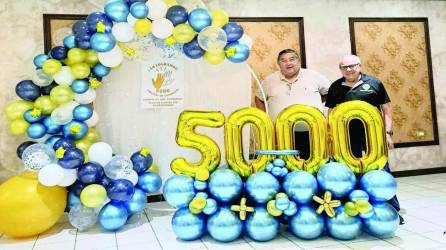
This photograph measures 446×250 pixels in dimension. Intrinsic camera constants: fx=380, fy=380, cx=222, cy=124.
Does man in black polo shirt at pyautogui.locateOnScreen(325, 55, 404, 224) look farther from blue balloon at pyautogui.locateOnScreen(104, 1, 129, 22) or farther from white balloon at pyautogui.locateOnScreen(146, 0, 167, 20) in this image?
blue balloon at pyautogui.locateOnScreen(104, 1, 129, 22)

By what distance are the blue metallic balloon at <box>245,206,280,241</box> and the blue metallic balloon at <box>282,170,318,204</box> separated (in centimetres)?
22

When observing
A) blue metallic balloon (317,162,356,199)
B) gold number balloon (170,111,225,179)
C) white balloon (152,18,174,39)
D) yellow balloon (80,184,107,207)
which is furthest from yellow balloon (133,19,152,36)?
blue metallic balloon (317,162,356,199)

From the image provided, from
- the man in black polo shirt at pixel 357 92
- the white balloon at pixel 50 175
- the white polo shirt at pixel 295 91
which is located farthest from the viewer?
the white polo shirt at pixel 295 91

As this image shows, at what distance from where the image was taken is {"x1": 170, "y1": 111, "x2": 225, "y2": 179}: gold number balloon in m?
2.86

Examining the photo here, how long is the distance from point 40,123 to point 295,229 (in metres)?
2.39

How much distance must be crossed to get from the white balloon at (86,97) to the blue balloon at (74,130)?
0.21 metres

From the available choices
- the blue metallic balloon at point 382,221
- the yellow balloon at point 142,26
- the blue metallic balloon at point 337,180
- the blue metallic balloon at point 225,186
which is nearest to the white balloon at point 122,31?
the yellow balloon at point 142,26

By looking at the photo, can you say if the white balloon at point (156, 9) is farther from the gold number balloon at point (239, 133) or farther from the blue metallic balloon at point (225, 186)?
the blue metallic balloon at point (225, 186)

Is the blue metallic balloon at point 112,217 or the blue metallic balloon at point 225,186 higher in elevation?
Result: the blue metallic balloon at point 225,186

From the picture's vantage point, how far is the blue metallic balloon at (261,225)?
2.63 metres

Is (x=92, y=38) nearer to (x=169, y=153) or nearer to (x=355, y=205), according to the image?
(x=169, y=153)

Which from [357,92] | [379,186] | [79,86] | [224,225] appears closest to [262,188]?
[224,225]

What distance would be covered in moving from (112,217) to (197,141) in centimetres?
93

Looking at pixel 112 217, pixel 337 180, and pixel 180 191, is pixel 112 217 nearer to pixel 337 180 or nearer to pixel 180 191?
pixel 180 191
